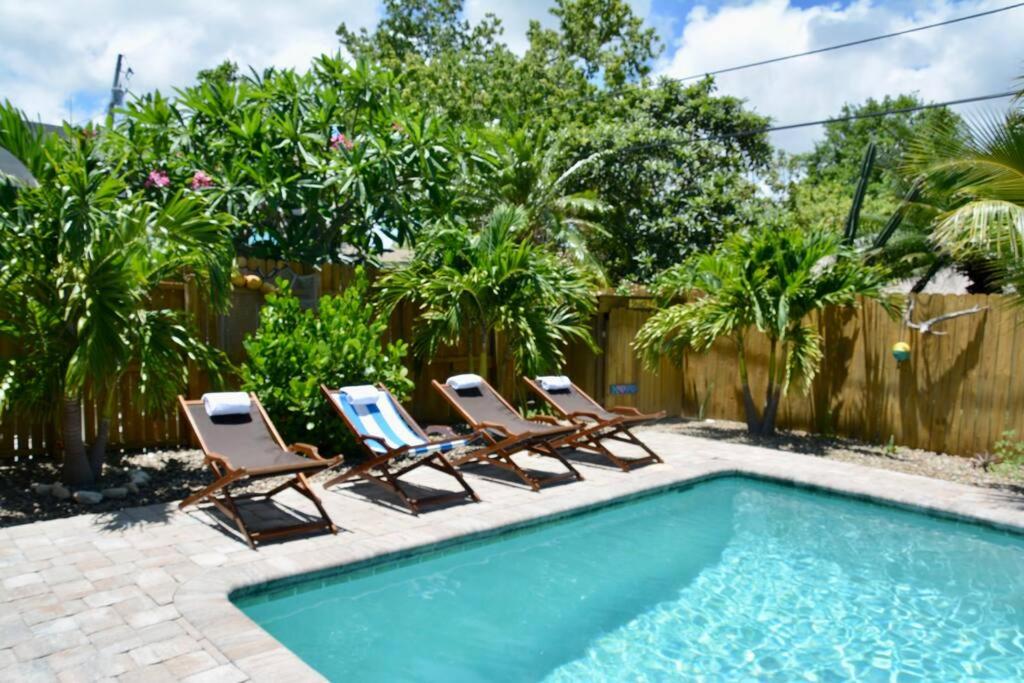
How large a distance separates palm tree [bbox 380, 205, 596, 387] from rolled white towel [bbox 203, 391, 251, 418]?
317 cm

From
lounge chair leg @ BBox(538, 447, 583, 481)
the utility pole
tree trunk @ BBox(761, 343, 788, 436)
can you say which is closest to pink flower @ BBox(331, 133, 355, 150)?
lounge chair leg @ BBox(538, 447, 583, 481)

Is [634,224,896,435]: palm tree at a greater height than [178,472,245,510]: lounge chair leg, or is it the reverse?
[634,224,896,435]: palm tree

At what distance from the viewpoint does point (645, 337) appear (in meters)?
11.0

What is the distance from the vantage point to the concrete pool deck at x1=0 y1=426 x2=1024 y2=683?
380 cm

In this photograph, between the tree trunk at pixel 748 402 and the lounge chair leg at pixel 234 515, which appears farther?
the tree trunk at pixel 748 402

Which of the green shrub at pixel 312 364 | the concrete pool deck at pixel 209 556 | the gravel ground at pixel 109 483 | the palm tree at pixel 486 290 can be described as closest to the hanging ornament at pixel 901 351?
the concrete pool deck at pixel 209 556

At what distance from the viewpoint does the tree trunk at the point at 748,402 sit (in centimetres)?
1048

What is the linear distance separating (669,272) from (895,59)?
1615 cm

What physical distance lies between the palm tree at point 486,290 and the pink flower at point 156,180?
10.0 feet

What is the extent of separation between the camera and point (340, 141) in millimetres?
11031

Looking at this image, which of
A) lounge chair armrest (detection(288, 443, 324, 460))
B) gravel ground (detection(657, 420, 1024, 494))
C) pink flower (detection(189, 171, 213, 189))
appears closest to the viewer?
lounge chair armrest (detection(288, 443, 324, 460))

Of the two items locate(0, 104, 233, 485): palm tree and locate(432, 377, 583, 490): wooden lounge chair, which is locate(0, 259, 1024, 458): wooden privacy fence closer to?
locate(0, 104, 233, 485): palm tree

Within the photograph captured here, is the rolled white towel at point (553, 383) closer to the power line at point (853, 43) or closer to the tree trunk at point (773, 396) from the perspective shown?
the tree trunk at point (773, 396)

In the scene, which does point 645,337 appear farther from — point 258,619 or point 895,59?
point 895,59
